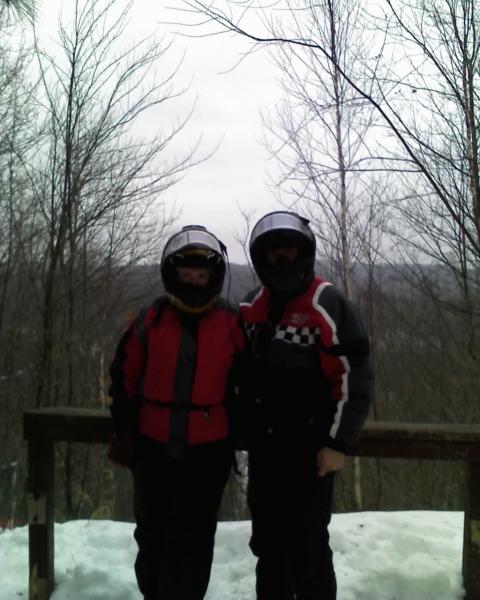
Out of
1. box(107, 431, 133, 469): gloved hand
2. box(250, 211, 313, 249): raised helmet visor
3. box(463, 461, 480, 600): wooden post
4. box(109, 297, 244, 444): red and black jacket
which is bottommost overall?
box(463, 461, 480, 600): wooden post

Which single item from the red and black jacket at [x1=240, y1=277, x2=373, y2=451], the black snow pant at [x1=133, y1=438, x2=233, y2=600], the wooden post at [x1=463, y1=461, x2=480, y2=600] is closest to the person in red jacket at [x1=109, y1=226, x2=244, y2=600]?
the black snow pant at [x1=133, y1=438, x2=233, y2=600]

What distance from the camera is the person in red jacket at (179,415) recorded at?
2105 mm

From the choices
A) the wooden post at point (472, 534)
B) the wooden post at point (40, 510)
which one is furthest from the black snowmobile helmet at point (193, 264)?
the wooden post at point (472, 534)

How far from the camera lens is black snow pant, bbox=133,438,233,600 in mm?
2088

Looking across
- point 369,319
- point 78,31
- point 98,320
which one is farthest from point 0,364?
point 369,319

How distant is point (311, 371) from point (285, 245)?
0.52 m

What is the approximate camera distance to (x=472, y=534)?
2.43m

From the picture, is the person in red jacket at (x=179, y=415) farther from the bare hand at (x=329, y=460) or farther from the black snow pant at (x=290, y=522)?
the bare hand at (x=329, y=460)

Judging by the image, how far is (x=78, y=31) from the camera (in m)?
5.52

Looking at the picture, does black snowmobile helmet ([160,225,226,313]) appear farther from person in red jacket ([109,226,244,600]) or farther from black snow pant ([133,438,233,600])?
black snow pant ([133,438,233,600])

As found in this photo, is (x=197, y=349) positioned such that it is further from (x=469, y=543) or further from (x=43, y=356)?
(x=43, y=356)

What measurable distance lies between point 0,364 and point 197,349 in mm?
8196

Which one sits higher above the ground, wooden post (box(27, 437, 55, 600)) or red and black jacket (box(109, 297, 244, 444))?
red and black jacket (box(109, 297, 244, 444))

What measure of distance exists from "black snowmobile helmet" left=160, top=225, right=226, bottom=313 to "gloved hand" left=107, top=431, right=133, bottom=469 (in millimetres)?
571
